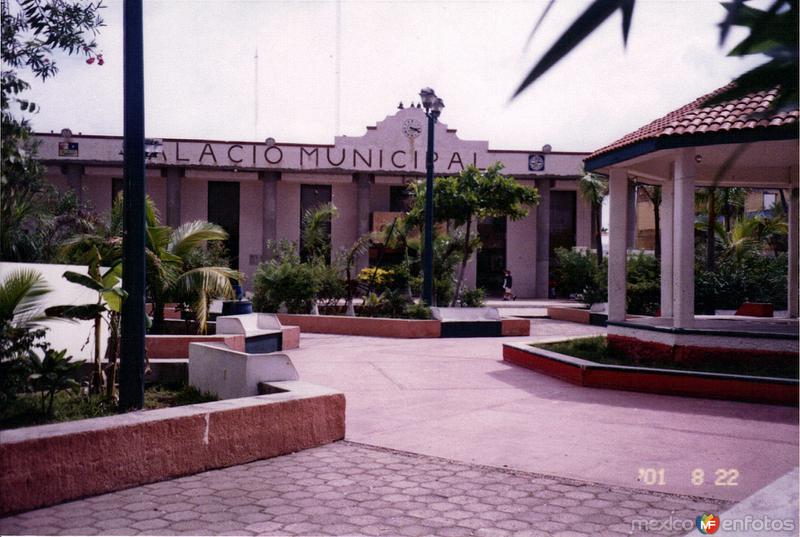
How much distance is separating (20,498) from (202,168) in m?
28.6

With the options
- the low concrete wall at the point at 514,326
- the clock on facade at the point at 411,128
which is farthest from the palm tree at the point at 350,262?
the clock on facade at the point at 411,128

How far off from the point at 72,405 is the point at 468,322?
1108cm

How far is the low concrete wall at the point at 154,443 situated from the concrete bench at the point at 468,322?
33.1 ft

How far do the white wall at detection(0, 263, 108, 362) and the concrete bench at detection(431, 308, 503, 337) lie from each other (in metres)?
8.74

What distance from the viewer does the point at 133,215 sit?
550 centimetres

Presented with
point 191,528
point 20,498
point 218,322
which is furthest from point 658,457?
point 218,322

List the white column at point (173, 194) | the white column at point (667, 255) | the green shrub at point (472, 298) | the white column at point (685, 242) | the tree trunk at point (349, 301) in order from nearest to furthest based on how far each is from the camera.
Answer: the white column at point (685, 242), the white column at point (667, 255), the tree trunk at point (349, 301), the green shrub at point (472, 298), the white column at point (173, 194)

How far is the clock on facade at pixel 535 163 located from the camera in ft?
106

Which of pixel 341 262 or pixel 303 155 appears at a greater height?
pixel 303 155

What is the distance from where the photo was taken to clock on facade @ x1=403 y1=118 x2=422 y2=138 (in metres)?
31.7

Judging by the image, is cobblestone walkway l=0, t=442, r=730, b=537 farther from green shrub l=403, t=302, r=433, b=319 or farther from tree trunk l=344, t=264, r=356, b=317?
tree trunk l=344, t=264, r=356, b=317

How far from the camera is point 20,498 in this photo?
3.88 metres

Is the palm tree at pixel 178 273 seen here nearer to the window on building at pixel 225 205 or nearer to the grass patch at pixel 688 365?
the grass patch at pixel 688 365

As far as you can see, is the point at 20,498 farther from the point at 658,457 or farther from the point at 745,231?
the point at 745,231
